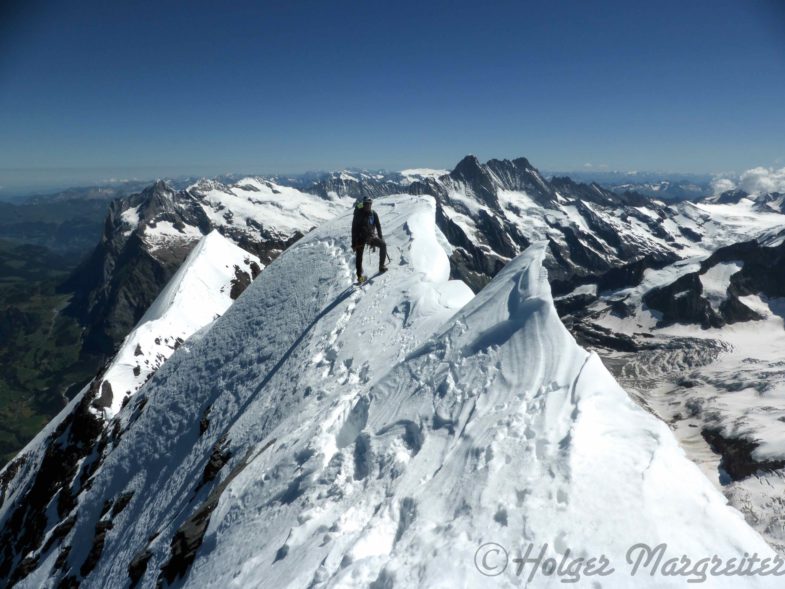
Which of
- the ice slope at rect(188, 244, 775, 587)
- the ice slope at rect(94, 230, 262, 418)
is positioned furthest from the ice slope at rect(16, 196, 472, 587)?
the ice slope at rect(94, 230, 262, 418)

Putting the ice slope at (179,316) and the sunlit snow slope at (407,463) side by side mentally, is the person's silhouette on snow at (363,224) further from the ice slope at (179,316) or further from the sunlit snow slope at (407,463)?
the ice slope at (179,316)

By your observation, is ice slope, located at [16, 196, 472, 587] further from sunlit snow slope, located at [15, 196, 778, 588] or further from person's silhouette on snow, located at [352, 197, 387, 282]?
person's silhouette on snow, located at [352, 197, 387, 282]

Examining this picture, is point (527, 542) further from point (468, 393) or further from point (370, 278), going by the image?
point (370, 278)

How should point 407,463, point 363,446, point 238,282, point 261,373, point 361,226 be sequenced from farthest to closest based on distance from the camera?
1. point 238,282
2. point 361,226
3. point 261,373
4. point 363,446
5. point 407,463

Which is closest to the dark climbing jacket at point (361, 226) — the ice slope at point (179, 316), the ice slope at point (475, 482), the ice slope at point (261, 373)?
the ice slope at point (261, 373)

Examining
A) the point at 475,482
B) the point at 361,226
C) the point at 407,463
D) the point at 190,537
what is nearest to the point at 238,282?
the point at 361,226

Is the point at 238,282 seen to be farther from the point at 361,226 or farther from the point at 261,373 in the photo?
the point at 361,226
